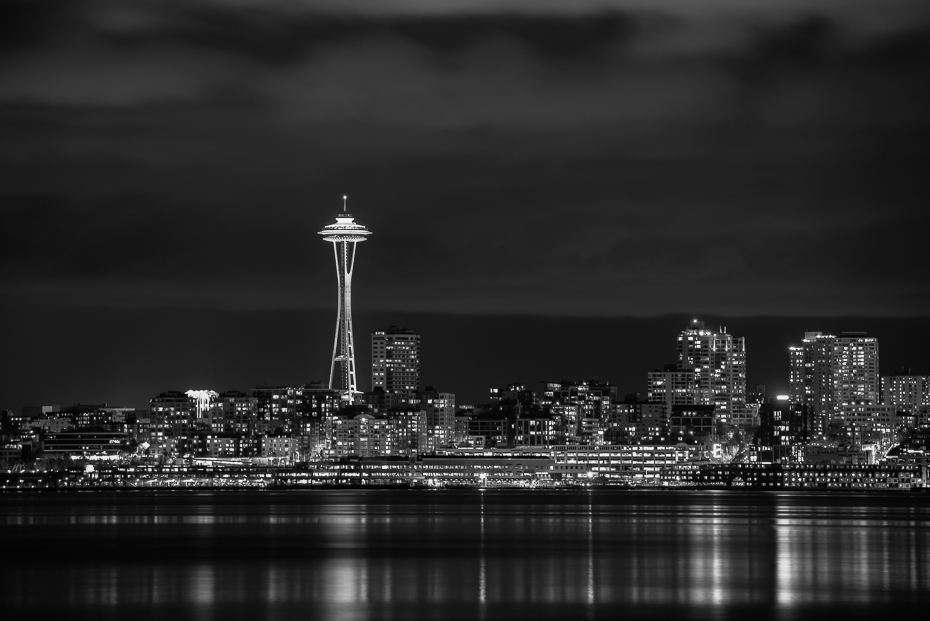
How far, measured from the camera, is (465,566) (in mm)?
70500

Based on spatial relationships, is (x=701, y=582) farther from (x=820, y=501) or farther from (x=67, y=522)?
(x=820, y=501)

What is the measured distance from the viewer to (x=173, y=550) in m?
81.8

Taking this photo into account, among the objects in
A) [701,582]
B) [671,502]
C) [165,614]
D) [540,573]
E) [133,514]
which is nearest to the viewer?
[165,614]

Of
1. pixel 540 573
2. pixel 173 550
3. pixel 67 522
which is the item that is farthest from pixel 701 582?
pixel 67 522

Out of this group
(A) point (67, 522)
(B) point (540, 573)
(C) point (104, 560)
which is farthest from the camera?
(A) point (67, 522)

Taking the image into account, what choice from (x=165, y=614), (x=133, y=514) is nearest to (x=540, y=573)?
(x=165, y=614)

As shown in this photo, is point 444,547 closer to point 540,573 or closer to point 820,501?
point 540,573

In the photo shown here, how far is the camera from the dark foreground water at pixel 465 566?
177ft

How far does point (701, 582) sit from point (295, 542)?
3142 centimetres

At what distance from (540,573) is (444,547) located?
696 inches

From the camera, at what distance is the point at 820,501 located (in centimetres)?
16550

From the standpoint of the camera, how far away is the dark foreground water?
54.1 m

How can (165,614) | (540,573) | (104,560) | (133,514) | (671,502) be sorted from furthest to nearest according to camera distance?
(671,502), (133,514), (104,560), (540,573), (165,614)

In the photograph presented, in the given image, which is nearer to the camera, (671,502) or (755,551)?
(755,551)
